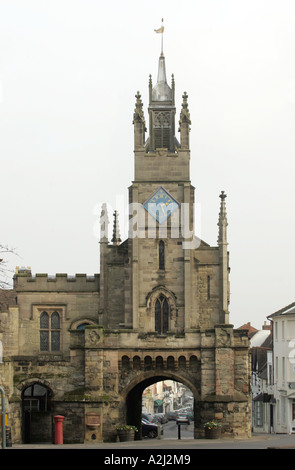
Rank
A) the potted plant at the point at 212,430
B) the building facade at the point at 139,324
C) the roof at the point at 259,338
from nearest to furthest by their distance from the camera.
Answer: the potted plant at the point at 212,430
the building facade at the point at 139,324
the roof at the point at 259,338

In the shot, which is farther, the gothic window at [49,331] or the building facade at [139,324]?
the gothic window at [49,331]

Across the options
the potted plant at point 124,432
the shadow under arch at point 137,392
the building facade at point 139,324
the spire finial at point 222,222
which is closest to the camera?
the potted plant at point 124,432

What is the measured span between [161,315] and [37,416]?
1035cm

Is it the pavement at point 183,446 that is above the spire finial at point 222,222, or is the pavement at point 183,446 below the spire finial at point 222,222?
below

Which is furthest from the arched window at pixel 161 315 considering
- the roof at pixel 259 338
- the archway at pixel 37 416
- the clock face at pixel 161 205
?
the roof at pixel 259 338

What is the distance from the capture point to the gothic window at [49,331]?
175ft

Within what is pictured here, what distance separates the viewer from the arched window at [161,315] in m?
50.8

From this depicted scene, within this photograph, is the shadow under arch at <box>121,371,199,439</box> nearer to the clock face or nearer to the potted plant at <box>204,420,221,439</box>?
the potted plant at <box>204,420,221,439</box>

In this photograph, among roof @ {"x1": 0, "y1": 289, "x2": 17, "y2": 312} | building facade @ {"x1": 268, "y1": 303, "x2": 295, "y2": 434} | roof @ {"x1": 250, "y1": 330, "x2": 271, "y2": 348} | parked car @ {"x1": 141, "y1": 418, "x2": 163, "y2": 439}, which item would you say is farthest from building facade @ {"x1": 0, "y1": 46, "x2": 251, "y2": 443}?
roof @ {"x1": 250, "y1": 330, "x2": 271, "y2": 348}

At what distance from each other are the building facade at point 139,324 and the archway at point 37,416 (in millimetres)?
63

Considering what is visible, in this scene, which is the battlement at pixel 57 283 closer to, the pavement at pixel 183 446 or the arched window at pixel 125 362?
the arched window at pixel 125 362

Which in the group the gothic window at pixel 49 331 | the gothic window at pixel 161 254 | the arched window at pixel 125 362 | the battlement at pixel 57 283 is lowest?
the arched window at pixel 125 362
